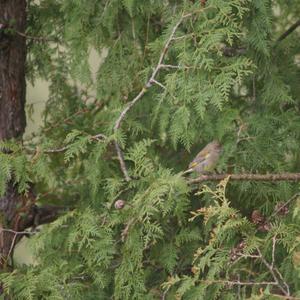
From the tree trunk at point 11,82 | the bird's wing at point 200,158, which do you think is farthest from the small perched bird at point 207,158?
the tree trunk at point 11,82

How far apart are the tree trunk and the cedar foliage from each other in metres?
0.11

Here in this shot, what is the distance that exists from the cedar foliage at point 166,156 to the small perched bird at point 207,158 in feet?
0.21

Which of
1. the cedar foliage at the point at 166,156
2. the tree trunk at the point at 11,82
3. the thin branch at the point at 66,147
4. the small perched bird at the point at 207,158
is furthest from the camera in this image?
the tree trunk at the point at 11,82

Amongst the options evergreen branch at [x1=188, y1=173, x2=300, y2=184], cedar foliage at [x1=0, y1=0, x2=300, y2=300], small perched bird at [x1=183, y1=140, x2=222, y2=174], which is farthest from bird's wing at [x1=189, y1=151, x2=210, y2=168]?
evergreen branch at [x1=188, y1=173, x2=300, y2=184]

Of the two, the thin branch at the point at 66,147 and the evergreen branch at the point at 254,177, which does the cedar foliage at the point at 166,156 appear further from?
the evergreen branch at the point at 254,177

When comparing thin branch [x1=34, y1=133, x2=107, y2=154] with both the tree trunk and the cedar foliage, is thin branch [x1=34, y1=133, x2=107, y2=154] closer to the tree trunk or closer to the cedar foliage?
the cedar foliage

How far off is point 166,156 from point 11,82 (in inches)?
44.0

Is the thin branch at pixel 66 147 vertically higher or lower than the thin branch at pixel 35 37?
lower

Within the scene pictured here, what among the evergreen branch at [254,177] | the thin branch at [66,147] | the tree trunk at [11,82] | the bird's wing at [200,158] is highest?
the tree trunk at [11,82]

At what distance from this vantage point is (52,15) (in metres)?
4.76

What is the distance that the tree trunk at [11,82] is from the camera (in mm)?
4656

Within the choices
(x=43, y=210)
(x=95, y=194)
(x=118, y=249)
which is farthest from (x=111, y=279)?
(x=43, y=210)

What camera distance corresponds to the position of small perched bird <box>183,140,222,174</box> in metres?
4.16

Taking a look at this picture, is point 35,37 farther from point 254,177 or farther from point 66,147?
point 254,177
